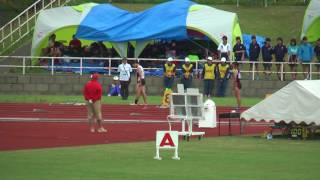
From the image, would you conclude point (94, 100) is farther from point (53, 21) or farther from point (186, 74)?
point (53, 21)

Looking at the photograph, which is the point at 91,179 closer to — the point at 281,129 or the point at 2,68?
the point at 281,129

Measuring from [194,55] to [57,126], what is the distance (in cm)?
1806

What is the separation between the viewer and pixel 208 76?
141 feet

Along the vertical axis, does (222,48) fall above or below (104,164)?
above

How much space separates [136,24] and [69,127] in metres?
19.1

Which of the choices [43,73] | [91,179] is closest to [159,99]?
[43,73]

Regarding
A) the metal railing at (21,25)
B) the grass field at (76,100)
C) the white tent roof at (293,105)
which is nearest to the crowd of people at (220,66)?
the grass field at (76,100)

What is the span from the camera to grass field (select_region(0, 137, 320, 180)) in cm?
1838

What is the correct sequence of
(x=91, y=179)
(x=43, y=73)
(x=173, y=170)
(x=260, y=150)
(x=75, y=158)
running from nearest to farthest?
(x=91, y=179)
(x=173, y=170)
(x=75, y=158)
(x=260, y=150)
(x=43, y=73)

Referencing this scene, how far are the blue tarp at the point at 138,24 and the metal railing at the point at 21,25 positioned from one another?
479 cm

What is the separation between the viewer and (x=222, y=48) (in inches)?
1758

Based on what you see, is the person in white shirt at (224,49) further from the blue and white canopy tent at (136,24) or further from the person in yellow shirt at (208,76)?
the blue and white canopy tent at (136,24)

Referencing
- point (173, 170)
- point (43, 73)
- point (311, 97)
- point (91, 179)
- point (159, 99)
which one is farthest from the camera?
point (43, 73)

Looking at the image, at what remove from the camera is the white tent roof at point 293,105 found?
26.6 m
